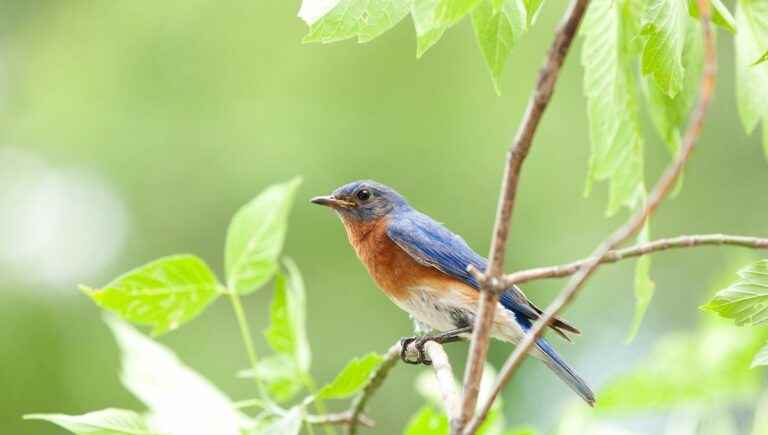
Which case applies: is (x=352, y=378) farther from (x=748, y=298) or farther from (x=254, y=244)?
(x=748, y=298)

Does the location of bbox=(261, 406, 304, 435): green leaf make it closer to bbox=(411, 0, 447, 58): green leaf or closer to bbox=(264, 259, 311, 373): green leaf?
bbox=(264, 259, 311, 373): green leaf

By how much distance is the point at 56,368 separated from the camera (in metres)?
8.73

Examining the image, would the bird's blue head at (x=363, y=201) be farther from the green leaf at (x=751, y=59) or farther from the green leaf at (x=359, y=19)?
the green leaf at (x=359, y=19)

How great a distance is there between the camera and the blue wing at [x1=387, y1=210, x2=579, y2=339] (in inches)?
130

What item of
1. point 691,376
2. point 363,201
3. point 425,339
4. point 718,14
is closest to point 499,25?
point 718,14

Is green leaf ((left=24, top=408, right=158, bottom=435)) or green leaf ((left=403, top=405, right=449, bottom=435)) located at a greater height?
green leaf ((left=24, top=408, right=158, bottom=435))

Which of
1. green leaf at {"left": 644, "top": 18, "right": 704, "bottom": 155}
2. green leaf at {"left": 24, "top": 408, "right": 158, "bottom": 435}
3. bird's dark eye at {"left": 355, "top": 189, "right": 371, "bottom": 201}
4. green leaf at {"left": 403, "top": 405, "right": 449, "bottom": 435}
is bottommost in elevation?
green leaf at {"left": 403, "top": 405, "right": 449, "bottom": 435}

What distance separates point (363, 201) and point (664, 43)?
2215 millimetres

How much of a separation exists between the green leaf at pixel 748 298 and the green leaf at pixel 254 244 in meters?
0.99

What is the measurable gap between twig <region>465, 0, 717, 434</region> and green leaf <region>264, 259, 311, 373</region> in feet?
3.92

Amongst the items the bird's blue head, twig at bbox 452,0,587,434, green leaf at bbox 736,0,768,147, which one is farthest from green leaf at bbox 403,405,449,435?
the bird's blue head

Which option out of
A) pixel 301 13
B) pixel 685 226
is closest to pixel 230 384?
pixel 685 226

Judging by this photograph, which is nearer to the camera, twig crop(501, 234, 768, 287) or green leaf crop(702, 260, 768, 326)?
twig crop(501, 234, 768, 287)

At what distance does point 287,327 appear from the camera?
2367 millimetres
